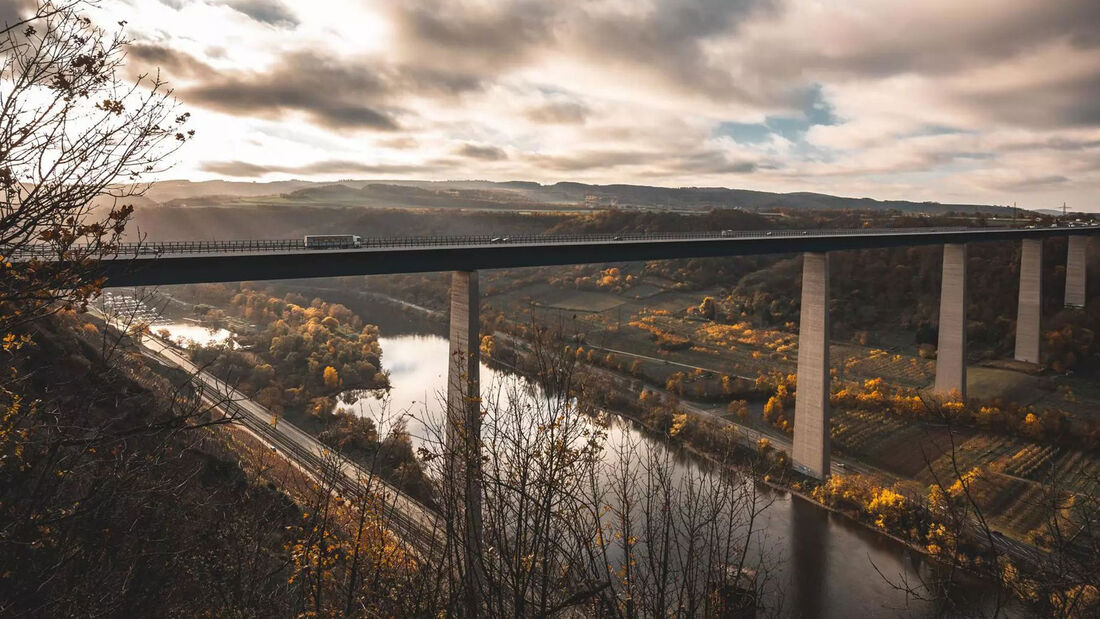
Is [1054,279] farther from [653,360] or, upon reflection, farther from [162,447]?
[162,447]

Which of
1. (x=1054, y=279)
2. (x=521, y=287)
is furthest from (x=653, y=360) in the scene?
(x=1054, y=279)

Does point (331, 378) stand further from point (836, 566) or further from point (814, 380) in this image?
point (836, 566)

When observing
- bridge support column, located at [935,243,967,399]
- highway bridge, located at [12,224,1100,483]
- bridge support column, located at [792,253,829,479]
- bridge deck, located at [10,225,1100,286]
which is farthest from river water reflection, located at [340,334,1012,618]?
bridge support column, located at [935,243,967,399]

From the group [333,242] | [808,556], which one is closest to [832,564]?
[808,556]

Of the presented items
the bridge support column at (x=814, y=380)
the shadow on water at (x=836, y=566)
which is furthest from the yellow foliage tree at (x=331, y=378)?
the bridge support column at (x=814, y=380)

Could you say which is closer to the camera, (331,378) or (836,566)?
(836,566)

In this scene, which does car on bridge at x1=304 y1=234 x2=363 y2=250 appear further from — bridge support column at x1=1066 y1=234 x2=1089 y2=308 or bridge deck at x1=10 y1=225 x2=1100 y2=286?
bridge support column at x1=1066 y1=234 x2=1089 y2=308
